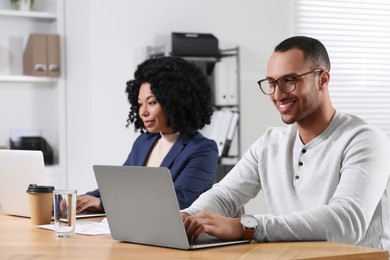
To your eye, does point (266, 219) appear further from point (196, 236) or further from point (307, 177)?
point (307, 177)

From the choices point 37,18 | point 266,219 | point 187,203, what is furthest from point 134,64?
point 266,219

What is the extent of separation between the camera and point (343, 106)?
5.86 meters

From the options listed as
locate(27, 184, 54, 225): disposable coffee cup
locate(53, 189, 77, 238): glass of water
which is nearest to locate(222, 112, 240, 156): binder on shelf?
locate(27, 184, 54, 225): disposable coffee cup

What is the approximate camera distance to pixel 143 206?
1.88 meters

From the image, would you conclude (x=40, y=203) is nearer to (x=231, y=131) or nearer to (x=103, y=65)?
(x=103, y=65)

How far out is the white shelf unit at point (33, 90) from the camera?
486 centimetres

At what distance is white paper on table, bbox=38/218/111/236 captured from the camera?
7.04 feet

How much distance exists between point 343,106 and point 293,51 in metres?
3.73

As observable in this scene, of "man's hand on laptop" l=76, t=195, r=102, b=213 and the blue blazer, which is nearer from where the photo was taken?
"man's hand on laptop" l=76, t=195, r=102, b=213

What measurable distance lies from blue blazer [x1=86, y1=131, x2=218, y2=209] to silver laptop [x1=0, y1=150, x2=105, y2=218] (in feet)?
1.22

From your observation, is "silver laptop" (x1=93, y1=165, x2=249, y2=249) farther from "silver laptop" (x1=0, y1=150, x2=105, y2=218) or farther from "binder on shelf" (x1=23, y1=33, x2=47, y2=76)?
"binder on shelf" (x1=23, y1=33, x2=47, y2=76)

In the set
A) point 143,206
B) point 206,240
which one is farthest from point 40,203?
point 206,240

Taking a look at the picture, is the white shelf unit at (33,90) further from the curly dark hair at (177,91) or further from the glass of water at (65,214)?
the glass of water at (65,214)

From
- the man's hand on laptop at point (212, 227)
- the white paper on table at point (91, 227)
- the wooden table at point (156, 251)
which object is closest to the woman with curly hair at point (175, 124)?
the white paper on table at point (91, 227)
